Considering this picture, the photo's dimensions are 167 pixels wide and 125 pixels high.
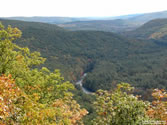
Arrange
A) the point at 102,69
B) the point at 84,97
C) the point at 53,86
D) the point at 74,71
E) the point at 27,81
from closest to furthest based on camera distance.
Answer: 1. the point at 27,81
2. the point at 53,86
3. the point at 84,97
4. the point at 74,71
5. the point at 102,69

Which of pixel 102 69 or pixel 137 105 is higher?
pixel 137 105

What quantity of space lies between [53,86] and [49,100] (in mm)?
2009

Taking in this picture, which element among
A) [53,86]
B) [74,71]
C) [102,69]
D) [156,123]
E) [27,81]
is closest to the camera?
[156,123]

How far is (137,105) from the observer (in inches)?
422

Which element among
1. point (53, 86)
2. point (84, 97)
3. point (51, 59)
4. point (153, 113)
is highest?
point (153, 113)

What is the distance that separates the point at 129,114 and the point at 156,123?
176 centimetres

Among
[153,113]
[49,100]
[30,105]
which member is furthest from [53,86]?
[153,113]

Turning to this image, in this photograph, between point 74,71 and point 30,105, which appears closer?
point 30,105

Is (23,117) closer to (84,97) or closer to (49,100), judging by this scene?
(49,100)

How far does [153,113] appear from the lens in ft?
40.8

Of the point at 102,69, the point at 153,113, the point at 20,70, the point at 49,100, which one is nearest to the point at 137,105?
the point at 153,113

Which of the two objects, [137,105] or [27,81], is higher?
[137,105]

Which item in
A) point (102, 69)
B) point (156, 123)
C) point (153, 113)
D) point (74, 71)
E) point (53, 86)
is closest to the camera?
point (156, 123)

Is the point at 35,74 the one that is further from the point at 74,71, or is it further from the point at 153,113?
the point at 74,71
